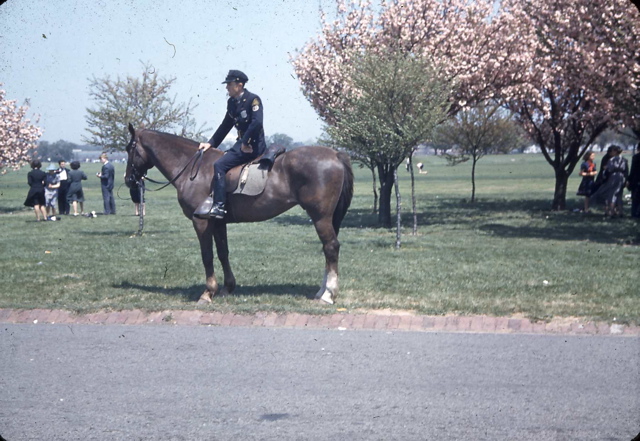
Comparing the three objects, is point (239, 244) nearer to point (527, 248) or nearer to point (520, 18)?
point (527, 248)

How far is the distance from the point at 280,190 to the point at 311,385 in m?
3.99

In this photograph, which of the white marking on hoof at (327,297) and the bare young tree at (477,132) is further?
the bare young tree at (477,132)

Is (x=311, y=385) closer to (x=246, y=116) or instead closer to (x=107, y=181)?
(x=246, y=116)

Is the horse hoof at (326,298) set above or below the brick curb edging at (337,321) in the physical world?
above

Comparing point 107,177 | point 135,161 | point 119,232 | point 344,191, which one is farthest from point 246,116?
point 107,177

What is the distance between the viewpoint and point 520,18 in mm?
26312

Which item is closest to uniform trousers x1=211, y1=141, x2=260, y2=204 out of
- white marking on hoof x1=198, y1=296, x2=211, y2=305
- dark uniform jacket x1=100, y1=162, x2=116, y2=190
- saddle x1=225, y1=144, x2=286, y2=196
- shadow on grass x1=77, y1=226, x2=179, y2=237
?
saddle x1=225, y1=144, x2=286, y2=196

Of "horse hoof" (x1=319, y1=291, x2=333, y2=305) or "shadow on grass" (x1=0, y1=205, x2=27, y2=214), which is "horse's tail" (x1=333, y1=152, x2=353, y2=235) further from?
"shadow on grass" (x1=0, y1=205, x2=27, y2=214)

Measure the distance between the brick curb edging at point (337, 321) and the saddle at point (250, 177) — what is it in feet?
5.41

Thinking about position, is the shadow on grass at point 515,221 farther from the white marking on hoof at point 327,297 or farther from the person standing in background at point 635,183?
the white marking on hoof at point 327,297

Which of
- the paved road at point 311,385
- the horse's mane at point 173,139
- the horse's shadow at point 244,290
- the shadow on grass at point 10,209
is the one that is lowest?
the paved road at point 311,385

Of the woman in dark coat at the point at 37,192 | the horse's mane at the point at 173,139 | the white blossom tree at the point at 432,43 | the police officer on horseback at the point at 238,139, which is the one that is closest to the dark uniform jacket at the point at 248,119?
the police officer on horseback at the point at 238,139

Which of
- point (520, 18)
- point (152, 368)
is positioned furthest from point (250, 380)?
point (520, 18)

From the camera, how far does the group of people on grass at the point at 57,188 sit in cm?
2480
